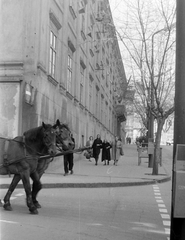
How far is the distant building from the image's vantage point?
8.29m

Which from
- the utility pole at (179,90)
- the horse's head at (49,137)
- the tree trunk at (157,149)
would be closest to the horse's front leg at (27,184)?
the horse's head at (49,137)

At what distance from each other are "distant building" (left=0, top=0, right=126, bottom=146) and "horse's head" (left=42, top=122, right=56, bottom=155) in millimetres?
962

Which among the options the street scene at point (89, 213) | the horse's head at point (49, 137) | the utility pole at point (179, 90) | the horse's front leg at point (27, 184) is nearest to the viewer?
the utility pole at point (179, 90)

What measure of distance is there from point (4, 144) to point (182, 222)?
11.8ft

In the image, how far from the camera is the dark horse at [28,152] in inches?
265

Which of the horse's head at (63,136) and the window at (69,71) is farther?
the window at (69,71)

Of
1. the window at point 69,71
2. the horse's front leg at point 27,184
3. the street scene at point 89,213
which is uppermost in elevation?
the window at point 69,71

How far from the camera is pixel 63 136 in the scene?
6.94m

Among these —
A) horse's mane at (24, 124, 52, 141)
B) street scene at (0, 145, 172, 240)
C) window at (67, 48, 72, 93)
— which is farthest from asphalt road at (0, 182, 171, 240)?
window at (67, 48, 72, 93)

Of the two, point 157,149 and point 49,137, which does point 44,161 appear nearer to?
point 49,137

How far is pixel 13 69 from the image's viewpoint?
9.09 m

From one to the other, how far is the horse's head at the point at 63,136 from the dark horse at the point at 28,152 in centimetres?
12

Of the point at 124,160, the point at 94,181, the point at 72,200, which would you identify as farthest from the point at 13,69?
the point at 124,160

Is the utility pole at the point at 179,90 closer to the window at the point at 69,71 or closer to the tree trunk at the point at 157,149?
the window at the point at 69,71
